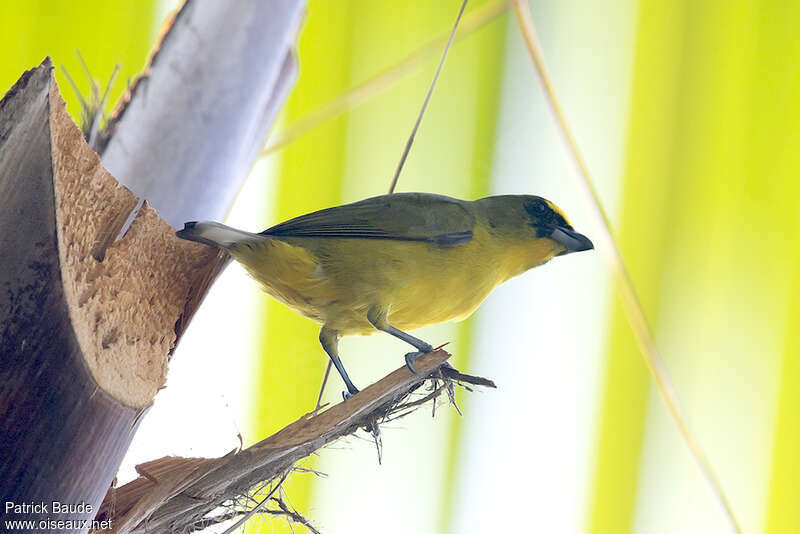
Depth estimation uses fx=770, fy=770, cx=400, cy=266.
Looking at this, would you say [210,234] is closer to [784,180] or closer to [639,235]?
[639,235]

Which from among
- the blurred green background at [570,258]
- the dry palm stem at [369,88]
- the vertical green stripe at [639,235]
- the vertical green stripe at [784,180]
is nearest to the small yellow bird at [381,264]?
the dry palm stem at [369,88]

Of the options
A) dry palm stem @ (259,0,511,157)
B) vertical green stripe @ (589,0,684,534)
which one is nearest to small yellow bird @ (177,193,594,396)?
dry palm stem @ (259,0,511,157)

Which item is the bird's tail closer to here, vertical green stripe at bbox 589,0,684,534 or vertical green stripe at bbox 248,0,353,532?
vertical green stripe at bbox 248,0,353,532

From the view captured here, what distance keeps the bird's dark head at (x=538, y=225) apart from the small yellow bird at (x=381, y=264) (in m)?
0.03

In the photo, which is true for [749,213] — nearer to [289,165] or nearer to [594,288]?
[594,288]

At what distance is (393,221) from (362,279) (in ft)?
0.40

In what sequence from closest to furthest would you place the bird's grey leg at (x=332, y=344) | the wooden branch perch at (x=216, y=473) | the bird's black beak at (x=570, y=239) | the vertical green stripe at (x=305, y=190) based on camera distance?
1. the wooden branch perch at (x=216, y=473)
2. the bird's grey leg at (x=332, y=344)
3. the bird's black beak at (x=570, y=239)
4. the vertical green stripe at (x=305, y=190)

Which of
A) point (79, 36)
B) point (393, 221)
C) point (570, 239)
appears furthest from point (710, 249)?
point (79, 36)

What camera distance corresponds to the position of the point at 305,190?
139cm

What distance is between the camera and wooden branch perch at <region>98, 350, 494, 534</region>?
585mm

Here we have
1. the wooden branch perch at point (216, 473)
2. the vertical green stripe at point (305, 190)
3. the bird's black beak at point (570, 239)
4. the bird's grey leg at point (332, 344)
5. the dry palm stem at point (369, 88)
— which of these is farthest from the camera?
the vertical green stripe at point (305, 190)

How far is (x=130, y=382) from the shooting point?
1.62 feet

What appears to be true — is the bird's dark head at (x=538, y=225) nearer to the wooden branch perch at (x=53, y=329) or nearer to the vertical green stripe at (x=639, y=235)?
the vertical green stripe at (x=639, y=235)

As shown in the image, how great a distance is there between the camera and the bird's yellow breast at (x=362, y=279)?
937 mm
